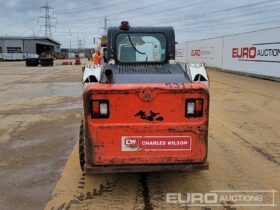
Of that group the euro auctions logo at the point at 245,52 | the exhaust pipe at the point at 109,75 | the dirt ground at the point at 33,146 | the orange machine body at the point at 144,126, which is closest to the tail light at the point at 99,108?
the orange machine body at the point at 144,126

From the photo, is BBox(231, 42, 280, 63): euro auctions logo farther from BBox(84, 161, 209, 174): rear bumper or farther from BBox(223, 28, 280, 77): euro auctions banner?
BBox(84, 161, 209, 174): rear bumper

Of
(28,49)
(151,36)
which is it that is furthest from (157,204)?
(28,49)

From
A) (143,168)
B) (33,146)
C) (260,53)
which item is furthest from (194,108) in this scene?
(260,53)

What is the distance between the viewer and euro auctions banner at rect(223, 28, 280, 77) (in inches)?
806

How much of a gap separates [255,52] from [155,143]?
1996 cm

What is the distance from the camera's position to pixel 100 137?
15.2ft

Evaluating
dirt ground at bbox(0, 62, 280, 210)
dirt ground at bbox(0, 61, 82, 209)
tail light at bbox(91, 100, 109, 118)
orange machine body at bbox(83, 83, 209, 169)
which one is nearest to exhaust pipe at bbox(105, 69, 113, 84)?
orange machine body at bbox(83, 83, 209, 169)

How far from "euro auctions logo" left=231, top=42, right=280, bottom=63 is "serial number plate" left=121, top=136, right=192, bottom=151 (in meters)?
16.9

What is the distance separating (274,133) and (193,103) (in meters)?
4.16

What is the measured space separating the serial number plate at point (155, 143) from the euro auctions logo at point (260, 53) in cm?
1688

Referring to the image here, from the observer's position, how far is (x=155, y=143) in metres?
4.64

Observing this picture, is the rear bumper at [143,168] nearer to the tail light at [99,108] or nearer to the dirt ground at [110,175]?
the dirt ground at [110,175]

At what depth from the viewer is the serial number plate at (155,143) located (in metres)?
4.63

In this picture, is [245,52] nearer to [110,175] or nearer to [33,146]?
[33,146]
